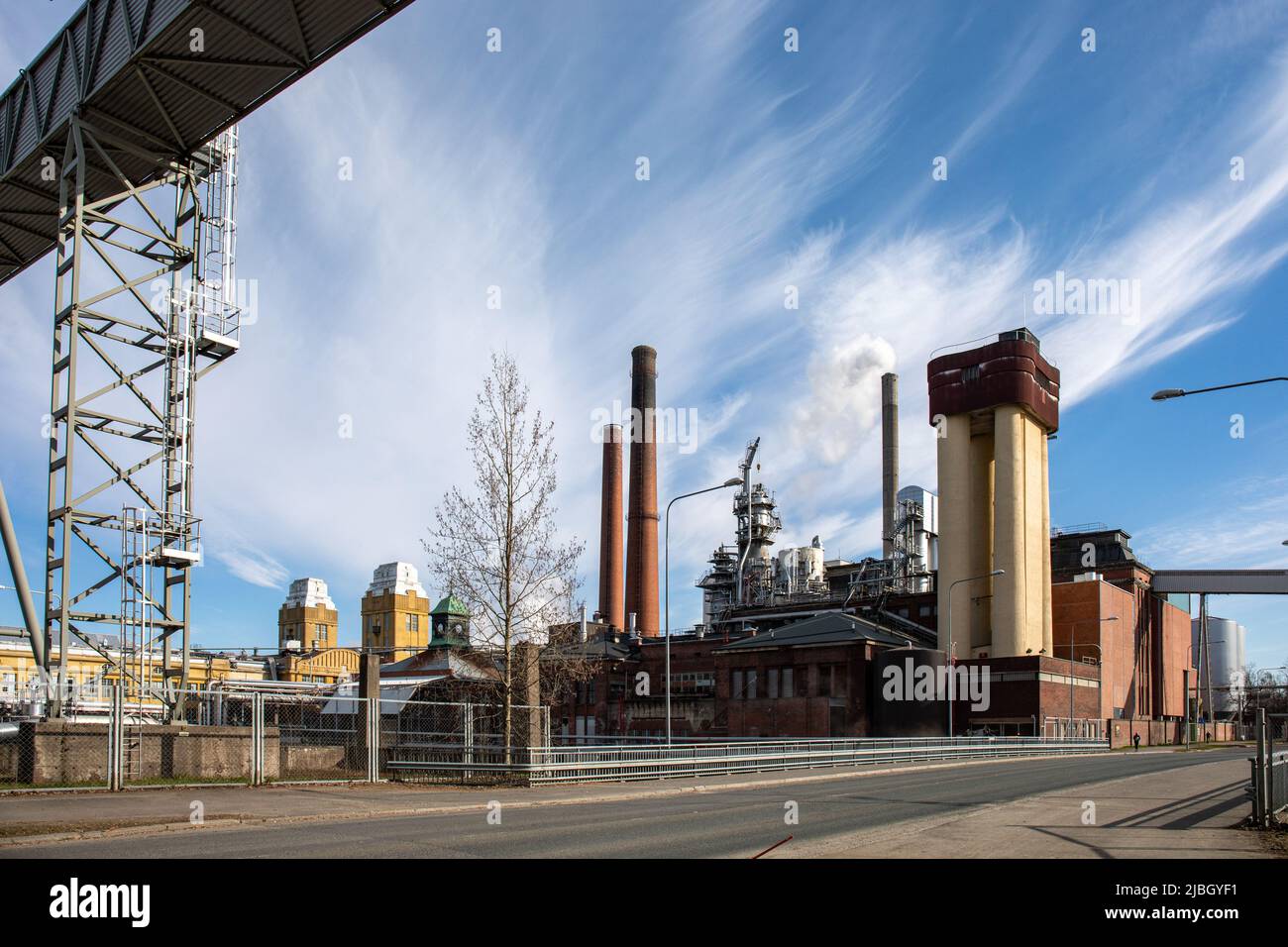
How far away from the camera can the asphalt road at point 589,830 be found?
11.1 meters

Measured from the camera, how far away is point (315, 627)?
135500mm

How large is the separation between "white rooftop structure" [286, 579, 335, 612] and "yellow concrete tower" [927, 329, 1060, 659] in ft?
301

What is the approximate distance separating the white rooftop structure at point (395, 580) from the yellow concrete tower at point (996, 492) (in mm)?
83685

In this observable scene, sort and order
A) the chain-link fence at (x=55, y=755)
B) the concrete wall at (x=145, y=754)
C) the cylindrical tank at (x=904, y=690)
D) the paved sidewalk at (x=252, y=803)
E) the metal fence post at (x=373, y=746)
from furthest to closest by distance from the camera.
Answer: the cylindrical tank at (x=904, y=690) → the metal fence post at (x=373, y=746) → the concrete wall at (x=145, y=754) → the chain-link fence at (x=55, y=755) → the paved sidewalk at (x=252, y=803)

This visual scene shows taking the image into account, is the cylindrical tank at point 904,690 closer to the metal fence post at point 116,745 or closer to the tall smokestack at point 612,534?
the tall smokestack at point 612,534

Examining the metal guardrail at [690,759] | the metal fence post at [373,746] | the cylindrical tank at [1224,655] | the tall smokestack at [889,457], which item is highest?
the tall smokestack at [889,457]

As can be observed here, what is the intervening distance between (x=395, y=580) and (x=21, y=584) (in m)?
117

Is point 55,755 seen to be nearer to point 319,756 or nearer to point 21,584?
point 21,584

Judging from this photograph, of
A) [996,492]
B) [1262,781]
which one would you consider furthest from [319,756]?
[996,492]

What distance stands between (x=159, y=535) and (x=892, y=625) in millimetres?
62325

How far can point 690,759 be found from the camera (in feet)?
88.5

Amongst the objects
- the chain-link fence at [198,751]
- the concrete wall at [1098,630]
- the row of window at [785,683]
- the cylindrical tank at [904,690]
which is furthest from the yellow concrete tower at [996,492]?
the chain-link fence at [198,751]
